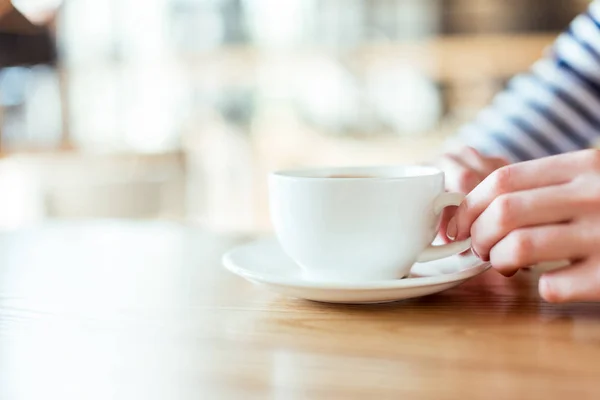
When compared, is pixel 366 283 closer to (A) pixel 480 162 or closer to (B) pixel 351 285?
(B) pixel 351 285

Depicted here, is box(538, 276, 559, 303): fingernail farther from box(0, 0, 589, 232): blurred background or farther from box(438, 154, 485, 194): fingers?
box(0, 0, 589, 232): blurred background

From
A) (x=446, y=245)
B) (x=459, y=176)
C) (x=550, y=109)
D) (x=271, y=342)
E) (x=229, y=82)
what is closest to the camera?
(x=271, y=342)

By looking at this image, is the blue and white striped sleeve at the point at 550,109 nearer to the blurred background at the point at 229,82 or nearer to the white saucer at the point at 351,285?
the white saucer at the point at 351,285

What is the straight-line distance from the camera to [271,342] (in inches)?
15.7

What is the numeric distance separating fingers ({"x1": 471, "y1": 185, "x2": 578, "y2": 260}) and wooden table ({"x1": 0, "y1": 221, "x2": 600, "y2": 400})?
0.06 metres

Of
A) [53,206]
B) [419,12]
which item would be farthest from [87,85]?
[53,206]

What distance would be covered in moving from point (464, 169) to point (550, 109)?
40cm

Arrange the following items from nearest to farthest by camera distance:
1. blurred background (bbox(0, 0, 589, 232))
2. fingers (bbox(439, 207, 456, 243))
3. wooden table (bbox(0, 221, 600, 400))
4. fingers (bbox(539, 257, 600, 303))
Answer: wooden table (bbox(0, 221, 600, 400)) < fingers (bbox(539, 257, 600, 303)) < fingers (bbox(439, 207, 456, 243)) < blurred background (bbox(0, 0, 589, 232))

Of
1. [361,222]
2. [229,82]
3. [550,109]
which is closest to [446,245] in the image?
[361,222]

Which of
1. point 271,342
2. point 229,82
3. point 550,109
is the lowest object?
point 271,342

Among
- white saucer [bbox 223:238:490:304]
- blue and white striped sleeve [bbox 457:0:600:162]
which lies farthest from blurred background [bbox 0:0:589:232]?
white saucer [bbox 223:238:490:304]

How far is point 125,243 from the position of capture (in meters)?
0.78

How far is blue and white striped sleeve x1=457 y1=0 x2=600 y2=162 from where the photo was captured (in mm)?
936

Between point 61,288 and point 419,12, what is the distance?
3174mm
